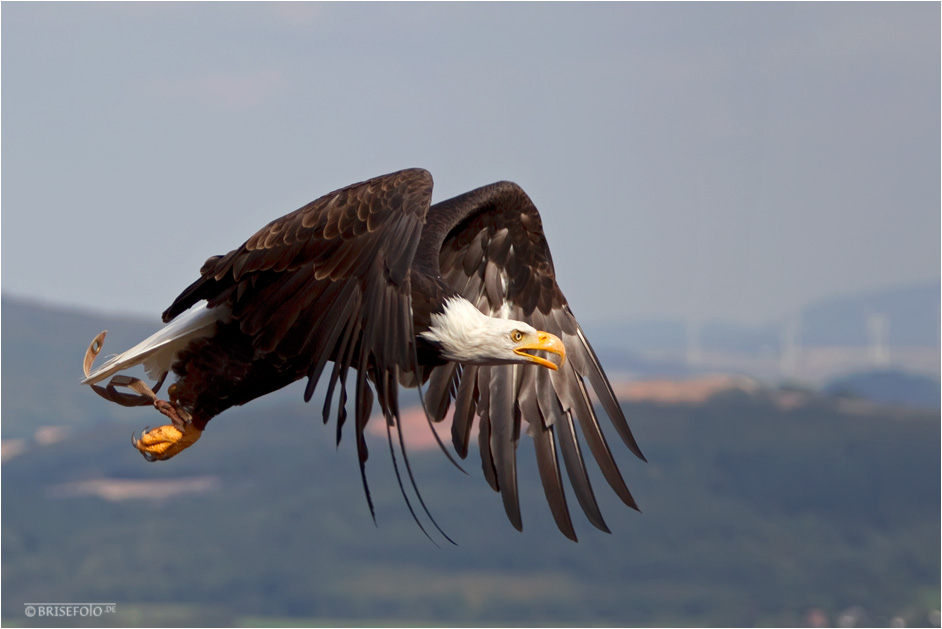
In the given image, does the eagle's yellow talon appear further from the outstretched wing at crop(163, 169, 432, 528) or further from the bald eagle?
the outstretched wing at crop(163, 169, 432, 528)

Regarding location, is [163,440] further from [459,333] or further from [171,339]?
[459,333]

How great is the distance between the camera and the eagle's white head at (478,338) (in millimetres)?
6957

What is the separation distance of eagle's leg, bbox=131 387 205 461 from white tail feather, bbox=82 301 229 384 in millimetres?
255

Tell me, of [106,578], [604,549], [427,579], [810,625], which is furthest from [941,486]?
[106,578]

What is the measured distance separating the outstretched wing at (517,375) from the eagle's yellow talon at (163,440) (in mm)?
1493

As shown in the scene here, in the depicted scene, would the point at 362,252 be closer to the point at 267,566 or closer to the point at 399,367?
the point at 399,367

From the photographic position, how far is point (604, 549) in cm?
11556

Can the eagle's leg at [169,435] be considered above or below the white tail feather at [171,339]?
below

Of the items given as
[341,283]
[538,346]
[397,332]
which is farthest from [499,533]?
[397,332]

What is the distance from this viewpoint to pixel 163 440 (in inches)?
300

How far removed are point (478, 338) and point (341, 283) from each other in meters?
0.74

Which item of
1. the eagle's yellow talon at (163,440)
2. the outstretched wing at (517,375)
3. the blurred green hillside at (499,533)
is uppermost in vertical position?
the outstretched wing at (517,375)

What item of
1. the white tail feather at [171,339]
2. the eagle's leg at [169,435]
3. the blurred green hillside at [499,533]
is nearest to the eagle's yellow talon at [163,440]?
the eagle's leg at [169,435]

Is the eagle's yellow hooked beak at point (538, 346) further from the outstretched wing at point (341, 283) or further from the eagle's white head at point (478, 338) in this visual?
the outstretched wing at point (341, 283)
